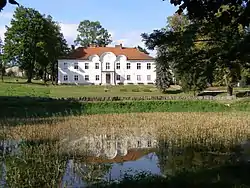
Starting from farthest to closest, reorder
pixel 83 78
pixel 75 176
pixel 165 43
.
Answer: pixel 83 78, pixel 75 176, pixel 165 43

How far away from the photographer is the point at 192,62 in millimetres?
8672

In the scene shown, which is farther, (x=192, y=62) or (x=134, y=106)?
(x=134, y=106)

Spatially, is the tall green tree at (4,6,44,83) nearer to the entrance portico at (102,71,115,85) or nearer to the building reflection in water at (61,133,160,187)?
the entrance portico at (102,71,115,85)

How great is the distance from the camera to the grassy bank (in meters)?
35.2

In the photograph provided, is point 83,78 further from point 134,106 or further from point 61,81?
point 134,106

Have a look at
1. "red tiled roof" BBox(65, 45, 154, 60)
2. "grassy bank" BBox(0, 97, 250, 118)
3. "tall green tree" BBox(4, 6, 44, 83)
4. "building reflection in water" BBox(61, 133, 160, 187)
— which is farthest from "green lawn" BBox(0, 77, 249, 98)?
"building reflection in water" BBox(61, 133, 160, 187)

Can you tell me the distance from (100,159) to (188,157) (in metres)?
3.22

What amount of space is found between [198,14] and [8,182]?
21.5 feet

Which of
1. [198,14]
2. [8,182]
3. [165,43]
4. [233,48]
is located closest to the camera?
[198,14]

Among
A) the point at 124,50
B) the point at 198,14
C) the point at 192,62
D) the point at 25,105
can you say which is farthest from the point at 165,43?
the point at 124,50

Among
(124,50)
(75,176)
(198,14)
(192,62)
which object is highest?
(124,50)

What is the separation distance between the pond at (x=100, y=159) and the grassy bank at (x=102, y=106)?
1518 centimetres

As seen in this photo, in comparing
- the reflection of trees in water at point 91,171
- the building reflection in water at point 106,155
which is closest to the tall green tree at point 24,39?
the building reflection in water at point 106,155

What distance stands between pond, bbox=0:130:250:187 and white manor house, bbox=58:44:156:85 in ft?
203
